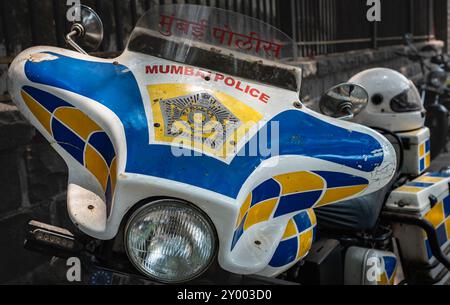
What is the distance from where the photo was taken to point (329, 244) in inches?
81.7

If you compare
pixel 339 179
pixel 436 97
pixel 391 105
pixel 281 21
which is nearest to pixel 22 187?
pixel 339 179

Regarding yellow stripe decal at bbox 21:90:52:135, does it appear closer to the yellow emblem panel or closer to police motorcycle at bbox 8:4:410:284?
police motorcycle at bbox 8:4:410:284

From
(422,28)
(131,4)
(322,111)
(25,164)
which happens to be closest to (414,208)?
(322,111)

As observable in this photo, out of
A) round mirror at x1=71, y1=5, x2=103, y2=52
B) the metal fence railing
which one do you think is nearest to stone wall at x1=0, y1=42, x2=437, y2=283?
the metal fence railing

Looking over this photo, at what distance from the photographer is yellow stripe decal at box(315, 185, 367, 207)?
168cm

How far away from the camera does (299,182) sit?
1610 millimetres

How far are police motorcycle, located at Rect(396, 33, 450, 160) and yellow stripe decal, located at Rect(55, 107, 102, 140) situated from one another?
14.3 feet

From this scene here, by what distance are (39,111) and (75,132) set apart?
0.52ft

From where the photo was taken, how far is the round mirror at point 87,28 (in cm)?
196

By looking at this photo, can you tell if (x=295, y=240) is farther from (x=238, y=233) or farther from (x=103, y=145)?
→ (x=103, y=145)

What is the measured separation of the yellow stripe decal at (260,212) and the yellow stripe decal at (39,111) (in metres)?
0.73

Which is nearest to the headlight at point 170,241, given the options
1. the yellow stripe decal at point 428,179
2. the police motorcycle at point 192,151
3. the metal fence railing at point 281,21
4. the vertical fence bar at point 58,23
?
the police motorcycle at point 192,151
